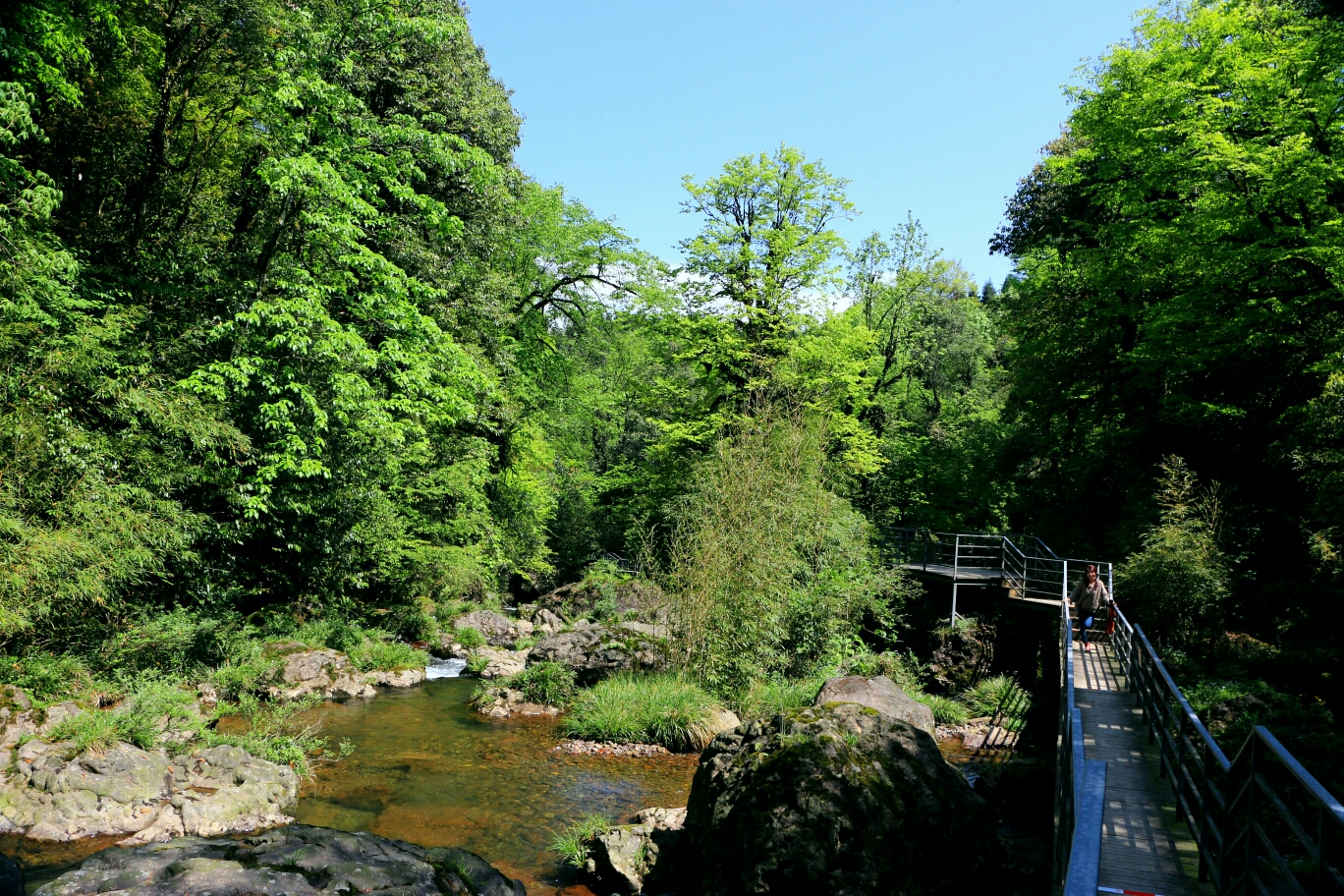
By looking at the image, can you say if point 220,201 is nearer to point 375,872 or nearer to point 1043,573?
point 375,872

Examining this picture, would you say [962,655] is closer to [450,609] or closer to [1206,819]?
[1206,819]

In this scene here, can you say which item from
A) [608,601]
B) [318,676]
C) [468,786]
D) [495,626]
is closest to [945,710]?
[468,786]

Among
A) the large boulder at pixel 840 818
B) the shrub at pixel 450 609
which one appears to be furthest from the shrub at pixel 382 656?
the large boulder at pixel 840 818

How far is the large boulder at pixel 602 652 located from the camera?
1438 centimetres

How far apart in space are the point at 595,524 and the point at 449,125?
15812mm

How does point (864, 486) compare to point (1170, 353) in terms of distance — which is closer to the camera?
point (1170, 353)

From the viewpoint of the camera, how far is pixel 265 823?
324 inches

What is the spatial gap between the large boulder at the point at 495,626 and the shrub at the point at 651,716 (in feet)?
24.6

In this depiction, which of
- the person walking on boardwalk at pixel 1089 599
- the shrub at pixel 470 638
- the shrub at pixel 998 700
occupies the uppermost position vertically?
the person walking on boardwalk at pixel 1089 599

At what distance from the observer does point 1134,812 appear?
636 centimetres

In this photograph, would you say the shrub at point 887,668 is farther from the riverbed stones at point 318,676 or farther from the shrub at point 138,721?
the shrub at point 138,721

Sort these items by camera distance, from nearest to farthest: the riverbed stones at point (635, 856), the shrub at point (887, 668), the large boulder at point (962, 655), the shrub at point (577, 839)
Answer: the riverbed stones at point (635, 856) → the shrub at point (577, 839) → the shrub at point (887, 668) → the large boulder at point (962, 655)

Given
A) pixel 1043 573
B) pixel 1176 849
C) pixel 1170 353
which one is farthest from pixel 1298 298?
pixel 1176 849

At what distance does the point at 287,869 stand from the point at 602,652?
28.5 feet
